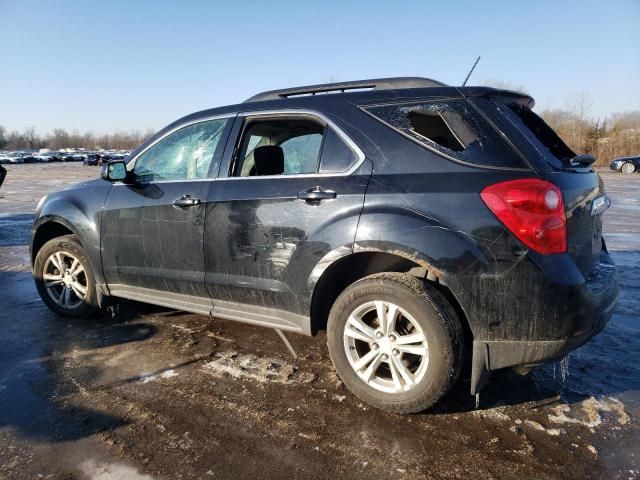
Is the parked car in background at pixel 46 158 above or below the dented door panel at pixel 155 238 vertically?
below

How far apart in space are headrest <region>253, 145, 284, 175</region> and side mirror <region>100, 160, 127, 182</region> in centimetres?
120

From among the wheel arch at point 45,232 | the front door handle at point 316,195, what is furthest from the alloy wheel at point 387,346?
the wheel arch at point 45,232

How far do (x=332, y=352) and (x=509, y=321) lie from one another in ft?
3.52

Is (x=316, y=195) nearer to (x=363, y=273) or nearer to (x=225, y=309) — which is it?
(x=363, y=273)

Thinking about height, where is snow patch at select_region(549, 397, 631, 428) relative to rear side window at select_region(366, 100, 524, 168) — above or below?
below

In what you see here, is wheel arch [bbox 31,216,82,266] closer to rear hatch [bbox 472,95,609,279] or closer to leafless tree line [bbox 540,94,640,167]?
rear hatch [bbox 472,95,609,279]

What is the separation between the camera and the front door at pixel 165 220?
360 centimetres

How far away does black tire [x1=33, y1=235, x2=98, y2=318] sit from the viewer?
4.33 metres

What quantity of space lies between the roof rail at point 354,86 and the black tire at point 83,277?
208 centimetres

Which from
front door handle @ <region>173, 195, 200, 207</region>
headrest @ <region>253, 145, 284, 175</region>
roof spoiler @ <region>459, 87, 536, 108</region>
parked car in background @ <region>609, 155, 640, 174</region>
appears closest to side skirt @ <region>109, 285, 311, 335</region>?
front door handle @ <region>173, 195, 200, 207</region>

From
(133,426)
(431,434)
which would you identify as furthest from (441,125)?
(133,426)

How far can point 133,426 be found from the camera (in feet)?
9.05

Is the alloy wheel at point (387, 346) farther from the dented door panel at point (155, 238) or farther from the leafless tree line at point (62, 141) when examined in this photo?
the leafless tree line at point (62, 141)

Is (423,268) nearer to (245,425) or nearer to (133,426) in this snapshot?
(245,425)
